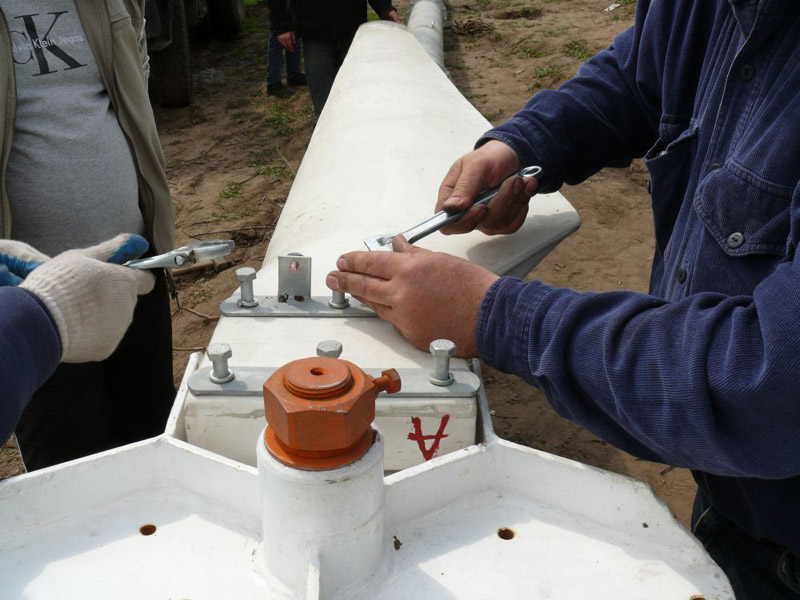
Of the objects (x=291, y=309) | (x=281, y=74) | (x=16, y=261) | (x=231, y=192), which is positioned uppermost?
(x=16, y=261)

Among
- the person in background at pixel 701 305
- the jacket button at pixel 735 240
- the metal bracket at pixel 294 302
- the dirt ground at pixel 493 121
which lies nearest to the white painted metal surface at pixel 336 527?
the person in background at pixel 701 305

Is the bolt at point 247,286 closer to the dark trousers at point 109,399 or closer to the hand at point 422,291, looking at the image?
the hand at point 422,291

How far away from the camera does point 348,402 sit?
0.63 meters

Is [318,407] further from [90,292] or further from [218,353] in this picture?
[90,292]

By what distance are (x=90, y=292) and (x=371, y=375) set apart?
1.34 ft

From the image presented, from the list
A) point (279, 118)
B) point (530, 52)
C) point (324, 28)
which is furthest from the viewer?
point (530, 52)

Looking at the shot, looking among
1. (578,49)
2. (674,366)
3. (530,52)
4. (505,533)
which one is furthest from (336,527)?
(530,52)

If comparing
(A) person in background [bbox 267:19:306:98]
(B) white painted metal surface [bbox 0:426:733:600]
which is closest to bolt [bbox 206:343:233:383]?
(B) white painted metal surface [bbox 0:426:733:600]

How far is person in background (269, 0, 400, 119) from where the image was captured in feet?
12.1

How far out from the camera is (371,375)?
94cm

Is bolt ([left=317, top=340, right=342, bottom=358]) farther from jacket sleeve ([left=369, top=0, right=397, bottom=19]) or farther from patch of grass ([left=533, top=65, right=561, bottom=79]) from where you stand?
patch of grass ([left=533, top=65, right=561, bottom=79])

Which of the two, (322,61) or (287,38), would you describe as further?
(287,38)

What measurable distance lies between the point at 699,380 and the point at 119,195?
4.31 feet

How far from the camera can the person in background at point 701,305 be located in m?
0.72
